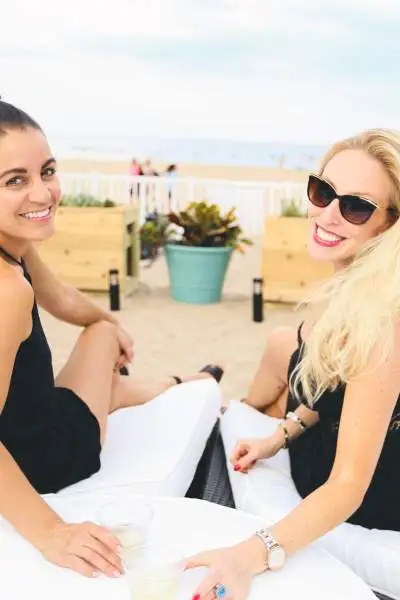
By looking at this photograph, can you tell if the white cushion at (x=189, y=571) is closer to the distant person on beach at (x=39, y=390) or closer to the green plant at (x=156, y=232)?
the distant person on beach at (x=39, y=390)

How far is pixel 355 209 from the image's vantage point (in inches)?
66.4

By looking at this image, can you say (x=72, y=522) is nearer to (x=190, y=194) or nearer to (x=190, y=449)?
(x=190, y=449)

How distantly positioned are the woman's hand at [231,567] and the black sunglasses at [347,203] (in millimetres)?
788

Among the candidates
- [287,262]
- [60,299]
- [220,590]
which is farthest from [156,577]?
[287,262]

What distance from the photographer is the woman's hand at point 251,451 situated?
1.97 meters

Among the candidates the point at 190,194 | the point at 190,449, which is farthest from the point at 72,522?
the point at 190,194

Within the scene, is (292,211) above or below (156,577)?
below

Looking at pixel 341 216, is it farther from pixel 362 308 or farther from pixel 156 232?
pixel 156 232

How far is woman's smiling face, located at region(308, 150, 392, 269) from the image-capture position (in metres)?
1.68

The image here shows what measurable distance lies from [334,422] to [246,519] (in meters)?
0.39

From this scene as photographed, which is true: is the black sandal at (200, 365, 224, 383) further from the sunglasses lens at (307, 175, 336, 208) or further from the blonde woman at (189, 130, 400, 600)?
the sunglasses lens at (307, 175, 336, 208)

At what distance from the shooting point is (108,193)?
34.0 feet

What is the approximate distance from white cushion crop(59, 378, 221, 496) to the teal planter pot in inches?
143

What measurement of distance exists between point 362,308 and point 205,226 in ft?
15.5
